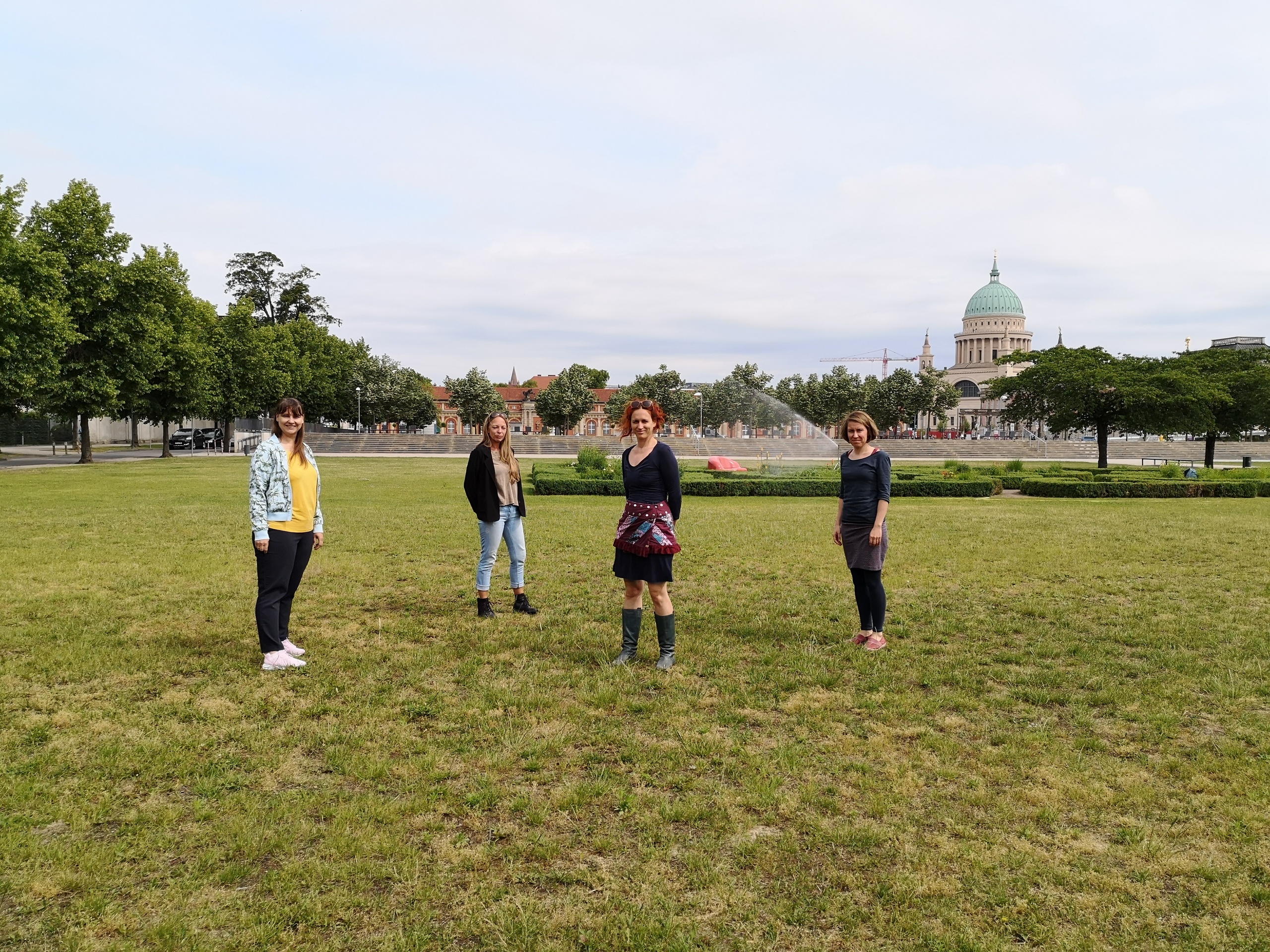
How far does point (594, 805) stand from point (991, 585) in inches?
296

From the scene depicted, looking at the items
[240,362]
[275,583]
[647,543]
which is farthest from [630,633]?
[240,362]

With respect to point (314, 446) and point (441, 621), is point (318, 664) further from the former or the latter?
point (314, 446)

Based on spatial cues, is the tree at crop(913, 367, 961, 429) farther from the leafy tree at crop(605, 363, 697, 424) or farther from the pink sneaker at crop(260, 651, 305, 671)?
the pink sneaker at crop(260, 651, 305, 671)

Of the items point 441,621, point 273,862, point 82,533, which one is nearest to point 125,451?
point 82,533

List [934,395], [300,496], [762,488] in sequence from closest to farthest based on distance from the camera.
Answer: [300,496] < [762,488] < [934,395]

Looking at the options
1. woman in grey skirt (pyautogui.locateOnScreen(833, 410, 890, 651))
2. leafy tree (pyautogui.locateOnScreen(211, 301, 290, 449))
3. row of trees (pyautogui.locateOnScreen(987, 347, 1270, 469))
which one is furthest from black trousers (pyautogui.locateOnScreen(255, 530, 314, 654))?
leafy tree (pyautogui.locateOnScreen(211, 301, 290, 449))

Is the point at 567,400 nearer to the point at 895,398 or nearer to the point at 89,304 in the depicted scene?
the point at 895,398

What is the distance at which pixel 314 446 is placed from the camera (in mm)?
65062

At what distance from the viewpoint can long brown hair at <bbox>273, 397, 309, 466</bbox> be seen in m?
6.82

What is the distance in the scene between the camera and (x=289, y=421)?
6812mm

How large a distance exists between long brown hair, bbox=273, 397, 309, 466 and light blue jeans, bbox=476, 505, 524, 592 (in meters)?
1.91

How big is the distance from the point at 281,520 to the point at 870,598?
4.97m

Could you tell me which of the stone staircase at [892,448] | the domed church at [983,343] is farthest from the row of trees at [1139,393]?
the domed church at [983,343]

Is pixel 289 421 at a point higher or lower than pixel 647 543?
higher
